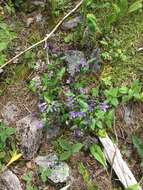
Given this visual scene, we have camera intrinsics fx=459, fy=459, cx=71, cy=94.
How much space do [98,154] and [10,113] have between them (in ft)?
3.02

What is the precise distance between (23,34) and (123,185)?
6.16ft

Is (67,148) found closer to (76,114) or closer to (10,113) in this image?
(76,114)

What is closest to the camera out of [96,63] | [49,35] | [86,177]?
[86,177]

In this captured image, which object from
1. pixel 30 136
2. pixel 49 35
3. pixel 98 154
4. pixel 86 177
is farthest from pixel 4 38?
pixel 86 177

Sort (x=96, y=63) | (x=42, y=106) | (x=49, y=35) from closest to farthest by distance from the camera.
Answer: (x=42, y=106), (x=49, y=35), (x=96, y=63)

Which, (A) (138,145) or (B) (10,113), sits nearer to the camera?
(A) (138,145)

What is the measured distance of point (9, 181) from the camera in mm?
3953

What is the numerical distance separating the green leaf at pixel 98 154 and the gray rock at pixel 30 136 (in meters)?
0.49

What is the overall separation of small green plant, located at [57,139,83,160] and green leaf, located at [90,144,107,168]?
0.41 ft

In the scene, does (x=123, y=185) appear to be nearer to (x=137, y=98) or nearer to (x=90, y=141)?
(x=90, y=141)

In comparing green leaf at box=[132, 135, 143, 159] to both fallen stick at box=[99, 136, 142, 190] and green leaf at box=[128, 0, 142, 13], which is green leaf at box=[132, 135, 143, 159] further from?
green leaf at box=[128, 0, 142, 13]

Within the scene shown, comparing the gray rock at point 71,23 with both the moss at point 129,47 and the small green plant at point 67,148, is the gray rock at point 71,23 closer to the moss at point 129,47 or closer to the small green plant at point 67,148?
the moss at point 129,47

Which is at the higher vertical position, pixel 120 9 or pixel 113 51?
pixel 120 9

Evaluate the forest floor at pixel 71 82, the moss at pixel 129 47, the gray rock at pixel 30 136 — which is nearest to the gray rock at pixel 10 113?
the forest floor at pixel 71 82
